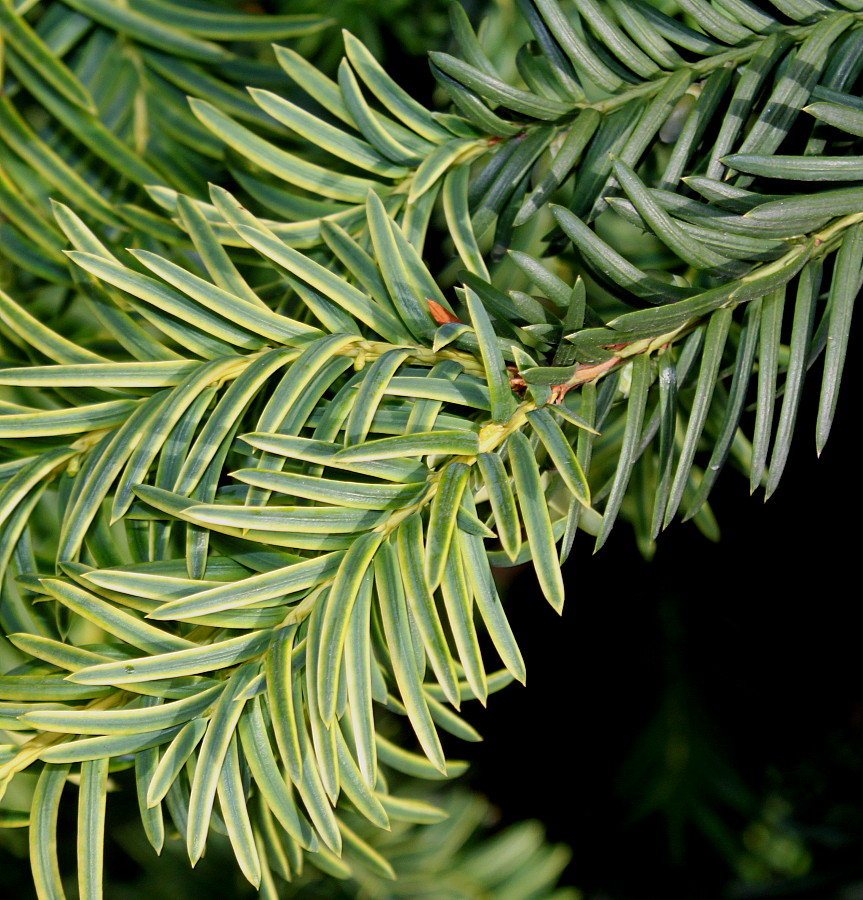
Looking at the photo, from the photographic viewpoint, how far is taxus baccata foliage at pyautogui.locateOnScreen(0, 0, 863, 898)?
274 mm

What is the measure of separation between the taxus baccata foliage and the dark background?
33cm

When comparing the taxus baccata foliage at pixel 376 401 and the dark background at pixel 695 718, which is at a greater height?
the taxus baccata foliage at pixel 376 401

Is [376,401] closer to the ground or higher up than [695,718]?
higher up

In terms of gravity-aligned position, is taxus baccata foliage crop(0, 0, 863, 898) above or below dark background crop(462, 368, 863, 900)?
above

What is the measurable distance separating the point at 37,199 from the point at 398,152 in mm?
233

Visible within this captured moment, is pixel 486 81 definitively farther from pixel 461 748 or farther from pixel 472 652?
pixel 461 748

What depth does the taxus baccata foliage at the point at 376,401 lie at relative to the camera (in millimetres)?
274

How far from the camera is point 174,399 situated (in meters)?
0.31

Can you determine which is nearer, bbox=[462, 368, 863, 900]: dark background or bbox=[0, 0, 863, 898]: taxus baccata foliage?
bbox=[0, 0, 863, 898]: taxus baccata foliage

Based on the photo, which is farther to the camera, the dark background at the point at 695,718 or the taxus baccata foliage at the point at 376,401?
the dark background at the point at 695,718

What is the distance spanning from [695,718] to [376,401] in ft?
2.11

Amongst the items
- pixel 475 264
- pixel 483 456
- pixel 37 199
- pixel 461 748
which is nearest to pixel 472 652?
pixel 483 456

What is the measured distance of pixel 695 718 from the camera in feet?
2.59

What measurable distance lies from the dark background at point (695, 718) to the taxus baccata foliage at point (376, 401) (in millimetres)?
334
